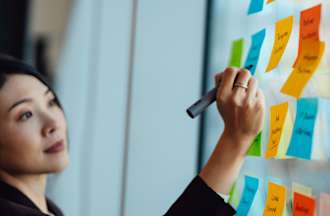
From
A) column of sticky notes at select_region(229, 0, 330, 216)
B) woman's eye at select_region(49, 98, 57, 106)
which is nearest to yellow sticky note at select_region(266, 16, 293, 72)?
column of sticky notes at select_region(229, 0, 330, 216)

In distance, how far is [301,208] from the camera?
2.12ft

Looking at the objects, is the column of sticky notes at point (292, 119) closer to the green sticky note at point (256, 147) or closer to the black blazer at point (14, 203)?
the green sticky note at point (256, 147)

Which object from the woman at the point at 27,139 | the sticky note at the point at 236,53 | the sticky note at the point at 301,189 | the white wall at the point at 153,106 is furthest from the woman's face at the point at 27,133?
the sticky note at the point at 301,189

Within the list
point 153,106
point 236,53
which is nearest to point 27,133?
point 153,106

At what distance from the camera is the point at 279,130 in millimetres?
701

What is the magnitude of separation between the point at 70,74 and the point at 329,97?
1.44m

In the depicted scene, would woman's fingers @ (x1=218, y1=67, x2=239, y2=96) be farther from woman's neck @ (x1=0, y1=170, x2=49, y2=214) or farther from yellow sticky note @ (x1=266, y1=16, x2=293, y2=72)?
woman's neck @ (x1=0, y1=170, x2=49, y2=214)

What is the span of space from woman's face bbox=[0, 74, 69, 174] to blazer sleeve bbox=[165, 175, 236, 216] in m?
0.27

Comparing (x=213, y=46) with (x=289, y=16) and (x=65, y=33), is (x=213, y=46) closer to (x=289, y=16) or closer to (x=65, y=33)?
(x=289, y=16)

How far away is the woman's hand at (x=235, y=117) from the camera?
704mm

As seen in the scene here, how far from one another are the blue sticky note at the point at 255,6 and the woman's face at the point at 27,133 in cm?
38

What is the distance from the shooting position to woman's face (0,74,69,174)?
0.93 metres

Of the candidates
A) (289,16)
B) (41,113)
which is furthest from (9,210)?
(289,16)

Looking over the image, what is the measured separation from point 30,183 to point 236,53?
424 mm
